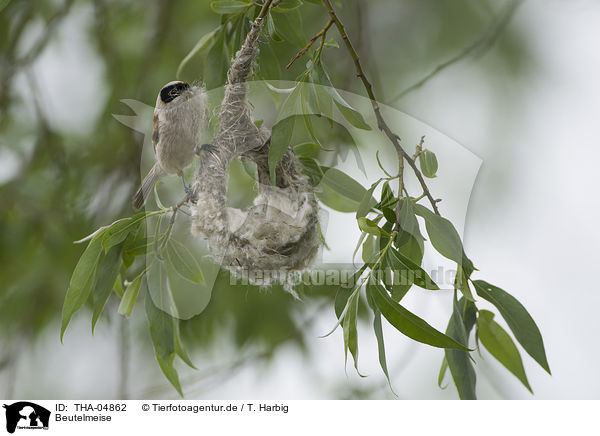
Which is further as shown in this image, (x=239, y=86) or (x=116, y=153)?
(x=116, y=153)

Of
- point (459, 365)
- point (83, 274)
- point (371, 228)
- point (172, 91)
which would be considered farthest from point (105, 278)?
point (459, 365)

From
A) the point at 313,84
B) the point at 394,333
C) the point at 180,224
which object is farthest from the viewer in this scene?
the point at 394,333

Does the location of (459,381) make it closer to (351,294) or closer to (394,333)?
(351,294)

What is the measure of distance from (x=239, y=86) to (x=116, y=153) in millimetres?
591

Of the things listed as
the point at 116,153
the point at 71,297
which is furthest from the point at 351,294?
the point at 116,153

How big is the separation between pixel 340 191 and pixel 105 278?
13.2 inches

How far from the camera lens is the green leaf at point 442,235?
21.8 inches

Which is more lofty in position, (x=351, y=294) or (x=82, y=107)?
(x=82, y=107)

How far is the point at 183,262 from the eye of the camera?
708mm

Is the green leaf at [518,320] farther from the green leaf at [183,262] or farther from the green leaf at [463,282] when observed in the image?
the green leaf at [183,262]

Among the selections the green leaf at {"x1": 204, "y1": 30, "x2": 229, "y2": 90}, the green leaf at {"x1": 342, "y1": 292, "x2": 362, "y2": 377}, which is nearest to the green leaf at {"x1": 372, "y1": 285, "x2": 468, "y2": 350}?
the green leaf at {"x1": 342, "y1": 292, "x2": 362, "y2": 377}

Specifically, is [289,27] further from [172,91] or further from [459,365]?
[459,365]
